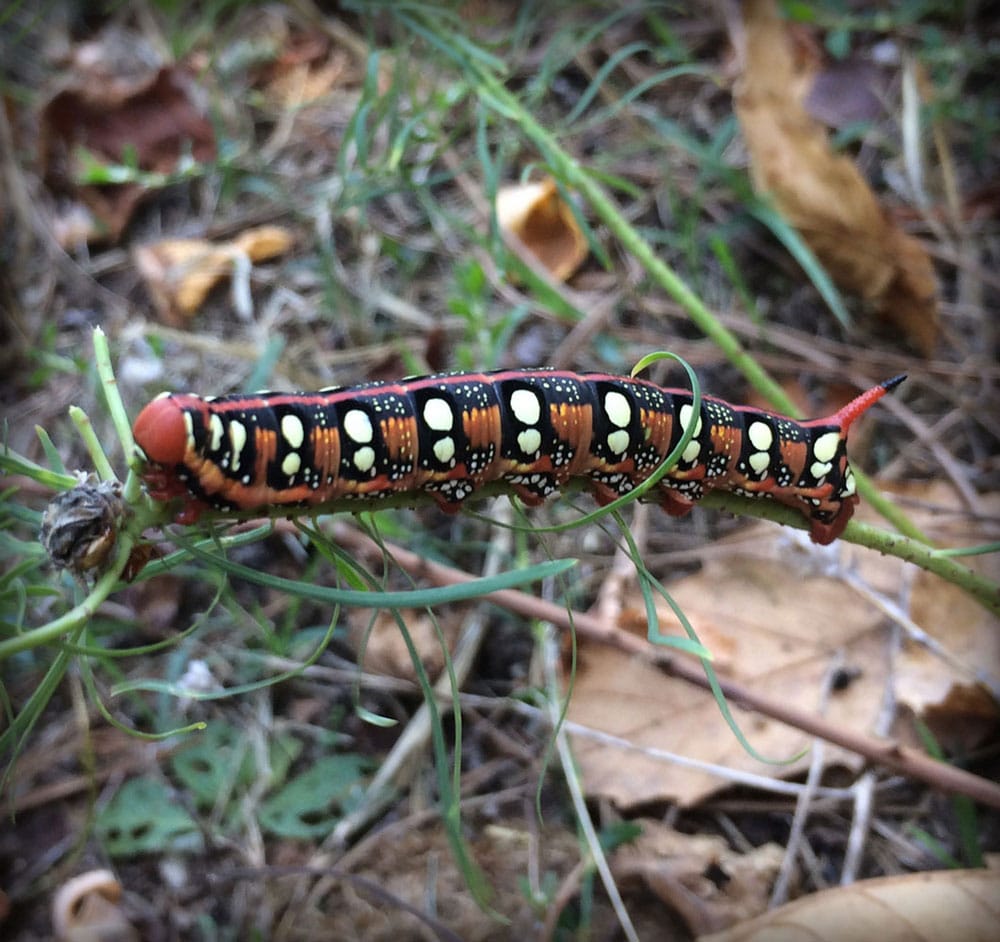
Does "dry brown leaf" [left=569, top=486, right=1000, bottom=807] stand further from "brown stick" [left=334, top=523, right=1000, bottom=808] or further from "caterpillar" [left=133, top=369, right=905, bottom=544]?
"caterpillar" [left=133, top=369, right=905, bottom=544]

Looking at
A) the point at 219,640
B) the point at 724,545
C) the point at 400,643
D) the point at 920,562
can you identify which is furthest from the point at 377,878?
the point at 920,562

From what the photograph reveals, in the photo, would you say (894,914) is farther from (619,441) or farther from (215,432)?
(215,432)

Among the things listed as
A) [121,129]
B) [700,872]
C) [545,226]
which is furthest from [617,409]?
[121,129]

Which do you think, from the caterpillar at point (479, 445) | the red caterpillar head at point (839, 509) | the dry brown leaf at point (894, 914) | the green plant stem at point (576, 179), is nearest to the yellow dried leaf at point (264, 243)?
the green plant stem at point (576, 179)

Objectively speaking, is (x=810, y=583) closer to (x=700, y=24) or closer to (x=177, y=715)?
(x=177, y=715)

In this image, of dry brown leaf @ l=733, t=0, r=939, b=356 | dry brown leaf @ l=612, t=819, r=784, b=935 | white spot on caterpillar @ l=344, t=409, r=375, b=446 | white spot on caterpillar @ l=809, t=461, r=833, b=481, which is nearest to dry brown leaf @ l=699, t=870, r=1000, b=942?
dry brown leaf @ l=612, t=819, r=784, b=935

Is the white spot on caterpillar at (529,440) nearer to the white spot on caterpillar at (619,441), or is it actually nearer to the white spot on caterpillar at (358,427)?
the white spot on caterpillar at (619,441)

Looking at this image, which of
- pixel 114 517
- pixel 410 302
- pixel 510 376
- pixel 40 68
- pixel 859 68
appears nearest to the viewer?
pixel 114 517
